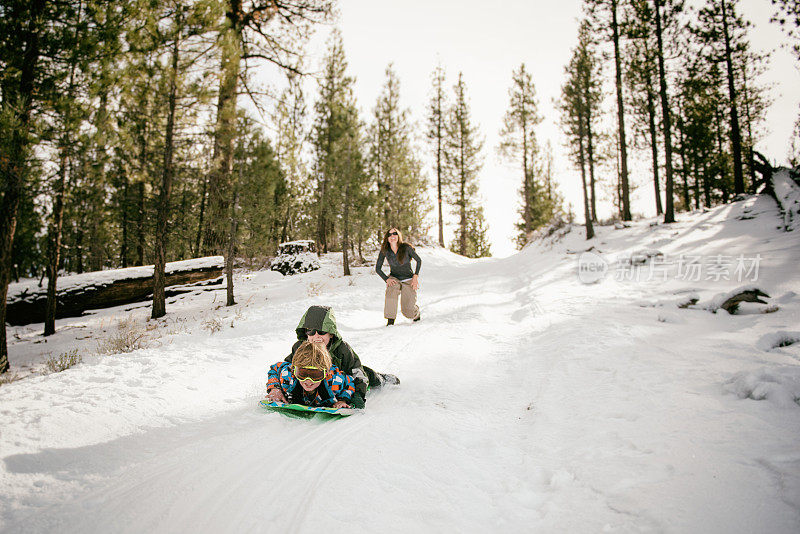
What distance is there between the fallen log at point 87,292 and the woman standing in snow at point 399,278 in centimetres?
962

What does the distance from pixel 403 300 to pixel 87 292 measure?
1140 centimetres

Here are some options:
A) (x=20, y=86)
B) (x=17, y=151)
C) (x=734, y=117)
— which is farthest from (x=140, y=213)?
(x=734, y=117)

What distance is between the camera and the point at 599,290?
9102 mm

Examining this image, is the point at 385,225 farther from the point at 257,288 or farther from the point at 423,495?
the point at 423,495

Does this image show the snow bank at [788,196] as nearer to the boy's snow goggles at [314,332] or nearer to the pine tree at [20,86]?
the boy's snow goggles at [314,332]

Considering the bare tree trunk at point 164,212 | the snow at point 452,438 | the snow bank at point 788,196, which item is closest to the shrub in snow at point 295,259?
the bare tree trunk at point 164,212

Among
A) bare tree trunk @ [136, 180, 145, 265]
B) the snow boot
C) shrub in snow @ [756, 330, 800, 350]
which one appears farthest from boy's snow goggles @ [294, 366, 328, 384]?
bare tree trunk @ [136, 180, 145, 265]

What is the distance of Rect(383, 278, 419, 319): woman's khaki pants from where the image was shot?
25.4 feet

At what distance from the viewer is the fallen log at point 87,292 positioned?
11531mm

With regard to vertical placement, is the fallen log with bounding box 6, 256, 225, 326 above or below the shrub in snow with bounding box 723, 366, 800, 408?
above

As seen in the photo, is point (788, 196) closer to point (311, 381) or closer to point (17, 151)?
point (311, 381)

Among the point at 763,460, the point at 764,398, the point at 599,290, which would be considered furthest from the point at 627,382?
the point at 599,290

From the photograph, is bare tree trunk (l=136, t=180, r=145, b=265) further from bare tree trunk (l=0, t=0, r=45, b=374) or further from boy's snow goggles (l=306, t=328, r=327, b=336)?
boy's snow goggles (l=306, t=328, r=327, b=336)

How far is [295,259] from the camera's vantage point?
55.4 ft
